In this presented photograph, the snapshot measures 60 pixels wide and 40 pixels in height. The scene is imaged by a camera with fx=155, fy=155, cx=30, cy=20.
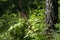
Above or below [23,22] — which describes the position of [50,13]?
above

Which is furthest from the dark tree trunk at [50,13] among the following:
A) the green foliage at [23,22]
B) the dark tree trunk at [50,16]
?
the green foliage at [23,22]

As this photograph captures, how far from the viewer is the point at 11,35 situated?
231 inches

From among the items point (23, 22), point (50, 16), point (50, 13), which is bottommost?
point (23, 22)

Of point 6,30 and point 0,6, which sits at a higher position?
point 0,6

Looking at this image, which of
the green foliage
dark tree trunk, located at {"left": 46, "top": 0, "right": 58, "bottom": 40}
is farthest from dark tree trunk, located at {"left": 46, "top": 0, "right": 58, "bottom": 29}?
the green foliage

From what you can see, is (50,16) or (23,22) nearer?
(50,16)

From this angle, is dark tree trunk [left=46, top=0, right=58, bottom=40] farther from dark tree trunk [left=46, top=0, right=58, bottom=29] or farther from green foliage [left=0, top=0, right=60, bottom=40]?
green foliage [left=0, top=0, right=60, bottom=40]

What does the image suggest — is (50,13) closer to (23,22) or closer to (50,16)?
(50,16)

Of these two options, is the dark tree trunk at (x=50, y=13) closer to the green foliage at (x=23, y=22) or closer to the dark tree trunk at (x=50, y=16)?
the dark tree trunk at (x=50, y=16)

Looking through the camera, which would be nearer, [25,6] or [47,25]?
[47,25]

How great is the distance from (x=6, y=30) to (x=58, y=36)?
7.21ft

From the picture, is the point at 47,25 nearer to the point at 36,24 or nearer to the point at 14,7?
the point at 36,24

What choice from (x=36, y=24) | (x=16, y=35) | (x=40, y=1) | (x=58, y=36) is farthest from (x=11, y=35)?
(x=40, y=1)

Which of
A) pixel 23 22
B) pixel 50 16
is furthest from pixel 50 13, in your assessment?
pixel 23 22
